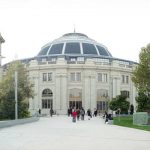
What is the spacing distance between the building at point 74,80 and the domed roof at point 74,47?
1790mm

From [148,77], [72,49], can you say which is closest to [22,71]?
[148,77]

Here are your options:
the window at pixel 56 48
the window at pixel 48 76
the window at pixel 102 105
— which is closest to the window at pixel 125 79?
the window at pixel 102 105

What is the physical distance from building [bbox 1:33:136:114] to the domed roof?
5.87ft

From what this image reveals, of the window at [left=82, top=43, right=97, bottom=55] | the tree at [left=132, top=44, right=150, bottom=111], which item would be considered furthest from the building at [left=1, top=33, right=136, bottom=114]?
the tree at [left=132, top=44, right=150, bottom=111]

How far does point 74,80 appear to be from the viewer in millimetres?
67938

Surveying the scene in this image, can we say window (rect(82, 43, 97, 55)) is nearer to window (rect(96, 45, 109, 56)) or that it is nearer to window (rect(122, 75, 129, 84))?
window (rect(96, 45, 109, 56))

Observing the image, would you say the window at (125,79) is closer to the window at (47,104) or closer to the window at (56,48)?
the window at (56,48)

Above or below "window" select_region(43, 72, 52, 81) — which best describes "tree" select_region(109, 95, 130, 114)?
below

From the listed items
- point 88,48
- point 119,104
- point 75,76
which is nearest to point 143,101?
point 119,104

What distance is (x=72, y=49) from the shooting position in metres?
72.9

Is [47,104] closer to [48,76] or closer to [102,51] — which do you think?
[48,76]

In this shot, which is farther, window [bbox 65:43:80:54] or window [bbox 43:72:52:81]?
window [bbox 65:43:80:54]

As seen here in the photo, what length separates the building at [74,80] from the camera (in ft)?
220

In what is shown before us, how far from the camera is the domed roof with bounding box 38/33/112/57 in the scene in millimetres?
72625
